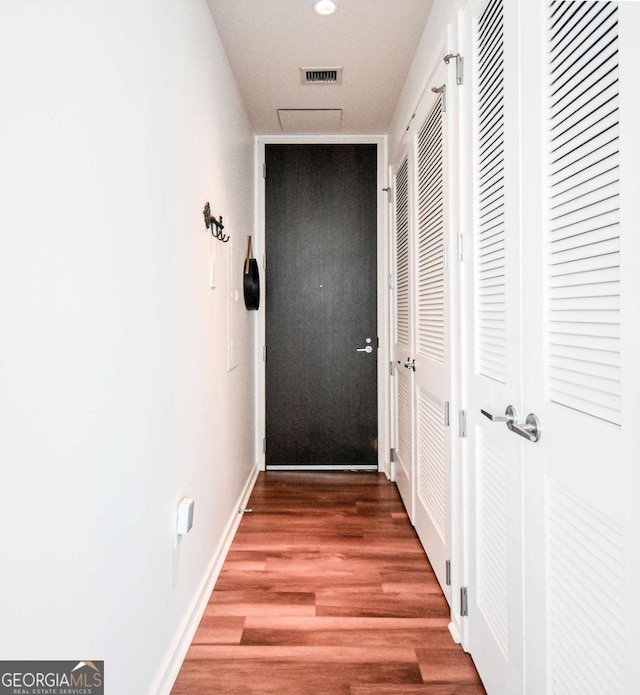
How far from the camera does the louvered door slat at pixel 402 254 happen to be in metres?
3.10

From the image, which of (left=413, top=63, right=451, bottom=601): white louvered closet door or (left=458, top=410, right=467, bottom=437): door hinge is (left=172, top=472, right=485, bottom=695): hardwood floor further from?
(left=458, top=410, right=467, bottom=437): door hinge

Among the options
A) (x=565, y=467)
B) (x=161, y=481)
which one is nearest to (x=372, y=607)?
(x=161, y=481)

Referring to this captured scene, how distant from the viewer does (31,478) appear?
91 centimetres

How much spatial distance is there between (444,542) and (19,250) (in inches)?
73.7

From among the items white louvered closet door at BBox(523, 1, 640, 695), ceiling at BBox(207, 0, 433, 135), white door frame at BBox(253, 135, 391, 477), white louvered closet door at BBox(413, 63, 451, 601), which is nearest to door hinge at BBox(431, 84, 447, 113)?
white louvered closet door at BBox(413, 63, 451, 601)

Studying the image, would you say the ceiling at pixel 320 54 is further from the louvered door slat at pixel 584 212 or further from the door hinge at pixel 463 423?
the door hinge at pixel 463 423

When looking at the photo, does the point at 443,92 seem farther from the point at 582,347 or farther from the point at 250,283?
the point at 250,283

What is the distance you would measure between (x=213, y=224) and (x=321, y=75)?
4.17 ft

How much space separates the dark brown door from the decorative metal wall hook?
140cm

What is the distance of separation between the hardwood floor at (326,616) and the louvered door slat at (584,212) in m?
1.14

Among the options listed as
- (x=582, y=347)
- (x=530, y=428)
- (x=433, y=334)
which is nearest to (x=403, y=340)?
(x=433, y=334)

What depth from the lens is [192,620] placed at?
6.24ft

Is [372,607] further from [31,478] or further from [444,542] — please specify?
[31,478]

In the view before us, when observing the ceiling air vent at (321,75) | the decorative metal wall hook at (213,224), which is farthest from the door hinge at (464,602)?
the ceiling air vent at (321,75)
